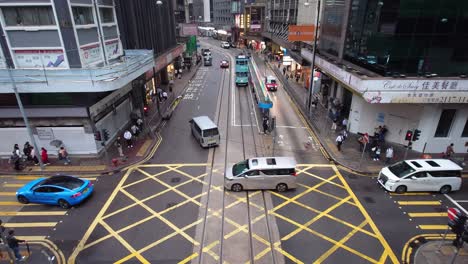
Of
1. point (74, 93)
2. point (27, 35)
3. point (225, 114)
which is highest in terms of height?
point (27, 35)

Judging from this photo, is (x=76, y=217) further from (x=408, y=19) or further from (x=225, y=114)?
(x=408, y=19)

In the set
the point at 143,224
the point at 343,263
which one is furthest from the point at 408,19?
the point at 143,224

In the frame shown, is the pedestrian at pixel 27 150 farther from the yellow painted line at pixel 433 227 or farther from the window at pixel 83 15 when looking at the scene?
the yellow painted line at pixel 433 227

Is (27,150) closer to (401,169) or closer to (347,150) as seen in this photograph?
(347,150)

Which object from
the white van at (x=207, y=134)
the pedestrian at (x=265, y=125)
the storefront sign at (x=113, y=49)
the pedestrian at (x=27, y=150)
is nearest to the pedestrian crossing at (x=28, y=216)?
the pedestrian at (x=27, y=150)

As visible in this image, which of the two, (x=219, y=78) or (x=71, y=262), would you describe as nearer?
(x=71, y=262)

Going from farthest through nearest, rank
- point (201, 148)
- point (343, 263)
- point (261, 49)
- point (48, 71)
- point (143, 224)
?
1. point (261, 49)
2. point (201, 148)
3. point (48, 71)
4. point (143, 224)
5. point (343, 263)

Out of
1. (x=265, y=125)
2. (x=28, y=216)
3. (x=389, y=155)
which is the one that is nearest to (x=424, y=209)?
(x=389, y=155)

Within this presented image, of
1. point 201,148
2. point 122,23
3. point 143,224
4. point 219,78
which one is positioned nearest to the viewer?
point 143,224
